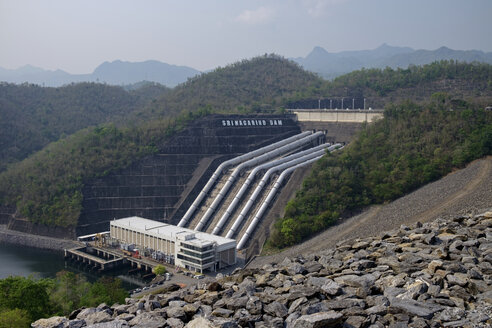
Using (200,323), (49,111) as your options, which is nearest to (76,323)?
(200,323)

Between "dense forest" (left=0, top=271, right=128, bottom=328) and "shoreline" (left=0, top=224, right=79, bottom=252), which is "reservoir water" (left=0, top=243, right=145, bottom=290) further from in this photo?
"dense forest" (left=0, top=271, right=128, bottom=328)

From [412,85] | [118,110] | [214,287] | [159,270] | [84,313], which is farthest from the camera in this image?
[118,110]

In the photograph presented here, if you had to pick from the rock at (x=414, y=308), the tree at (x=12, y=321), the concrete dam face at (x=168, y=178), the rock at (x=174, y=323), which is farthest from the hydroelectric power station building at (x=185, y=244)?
the rock at (x=414, y=308)

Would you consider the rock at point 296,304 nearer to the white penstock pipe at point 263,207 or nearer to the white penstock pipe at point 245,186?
the white penstock pipe at point 263,207

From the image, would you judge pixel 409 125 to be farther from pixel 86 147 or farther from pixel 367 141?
pixel 86 147

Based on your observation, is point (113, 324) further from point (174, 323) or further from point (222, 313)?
point (222, 313)

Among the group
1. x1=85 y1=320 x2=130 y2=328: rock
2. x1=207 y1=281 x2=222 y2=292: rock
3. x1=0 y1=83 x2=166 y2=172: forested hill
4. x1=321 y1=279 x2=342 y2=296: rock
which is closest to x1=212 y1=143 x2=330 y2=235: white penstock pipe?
x1=207 y1=281 x2=222 y2=292: rock

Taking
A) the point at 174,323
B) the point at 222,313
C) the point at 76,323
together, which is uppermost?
the point at 222,313
